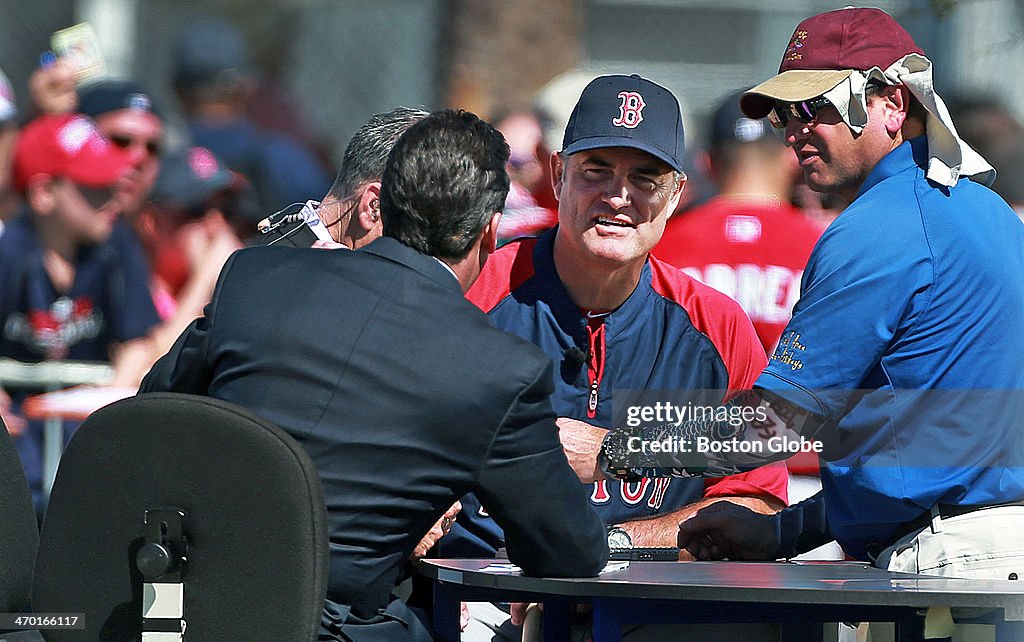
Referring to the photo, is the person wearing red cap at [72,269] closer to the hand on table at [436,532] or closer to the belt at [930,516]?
the hand on table at [436,532]

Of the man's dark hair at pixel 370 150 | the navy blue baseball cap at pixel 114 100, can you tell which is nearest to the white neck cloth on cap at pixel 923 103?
the man's dark hair at pixel 370 150

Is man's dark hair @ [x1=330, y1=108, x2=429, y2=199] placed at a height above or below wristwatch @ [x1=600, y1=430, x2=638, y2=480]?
above

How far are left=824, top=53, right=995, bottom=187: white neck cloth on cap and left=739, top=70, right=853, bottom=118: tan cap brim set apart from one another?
18 mm

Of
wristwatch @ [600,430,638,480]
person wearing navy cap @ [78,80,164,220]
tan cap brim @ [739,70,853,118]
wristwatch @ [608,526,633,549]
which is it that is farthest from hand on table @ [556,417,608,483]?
person wearing navy cap @ [78,80,164,220]

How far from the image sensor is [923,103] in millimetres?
2799

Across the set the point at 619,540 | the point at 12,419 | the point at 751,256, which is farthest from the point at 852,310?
the point at 12,419

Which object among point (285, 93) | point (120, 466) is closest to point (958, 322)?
point (120, 466)

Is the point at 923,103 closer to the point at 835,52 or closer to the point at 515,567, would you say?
the point at 835,52

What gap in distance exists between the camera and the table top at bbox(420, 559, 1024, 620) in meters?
2.35

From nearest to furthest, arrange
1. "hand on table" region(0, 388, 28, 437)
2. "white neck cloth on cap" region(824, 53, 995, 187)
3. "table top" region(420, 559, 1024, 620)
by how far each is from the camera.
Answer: "table top" region(420, 559, 1024, 620) → "white neck cloth on cap" region(824, 53, 995, 187) → "hand on table" region(0, 388, 28, 437)

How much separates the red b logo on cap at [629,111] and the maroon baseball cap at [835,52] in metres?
0.28

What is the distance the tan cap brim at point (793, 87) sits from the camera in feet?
9.20

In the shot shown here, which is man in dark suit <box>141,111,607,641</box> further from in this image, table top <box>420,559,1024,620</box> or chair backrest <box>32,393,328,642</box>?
→ chair backrest <box>32,393,328,642</box>

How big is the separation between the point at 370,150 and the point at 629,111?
544 mm
